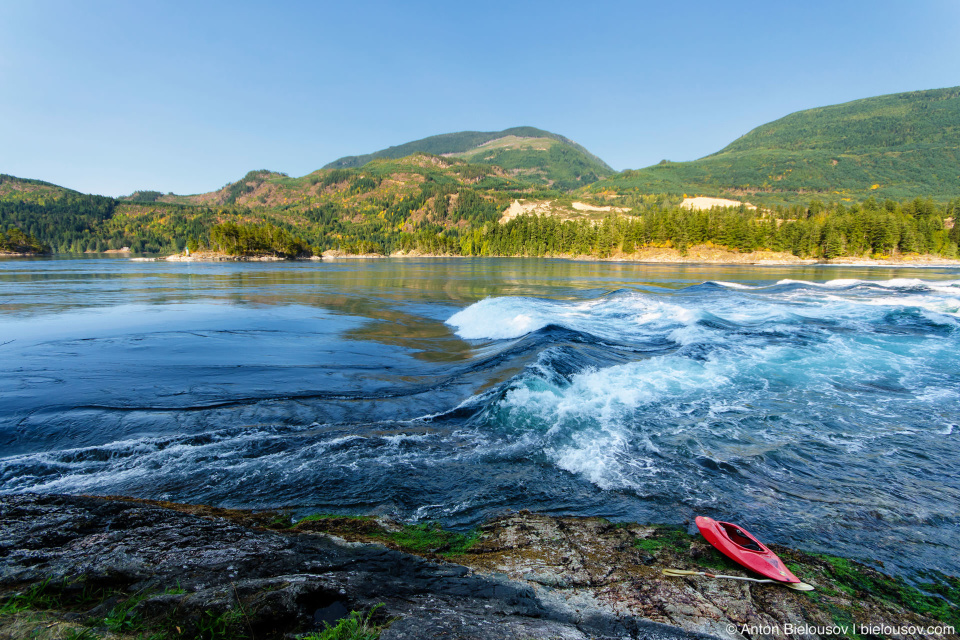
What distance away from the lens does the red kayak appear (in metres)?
3.98

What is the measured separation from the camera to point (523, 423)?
8414mm

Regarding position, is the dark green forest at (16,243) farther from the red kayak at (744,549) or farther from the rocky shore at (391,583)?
the red kayak at (744,549)

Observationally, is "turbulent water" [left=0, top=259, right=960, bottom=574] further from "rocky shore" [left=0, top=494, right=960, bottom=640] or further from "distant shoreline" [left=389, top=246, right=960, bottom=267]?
"distant shoreline" [left=389, top=246, right=960, bottom=267]

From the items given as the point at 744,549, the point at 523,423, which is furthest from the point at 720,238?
the point at 744,549

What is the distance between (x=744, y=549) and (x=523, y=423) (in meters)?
4.55

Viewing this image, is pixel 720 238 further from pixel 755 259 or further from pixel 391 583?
pixel 391 583

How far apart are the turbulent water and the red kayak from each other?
63 centimetres

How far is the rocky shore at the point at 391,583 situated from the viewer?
9.31 feet

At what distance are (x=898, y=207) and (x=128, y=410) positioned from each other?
484ft

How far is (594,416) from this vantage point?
343 inches

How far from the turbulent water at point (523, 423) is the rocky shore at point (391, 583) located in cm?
75

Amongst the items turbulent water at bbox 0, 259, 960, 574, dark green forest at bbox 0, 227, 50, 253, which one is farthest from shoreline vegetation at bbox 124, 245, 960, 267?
turbulent water at bbox 0, 259, 960, 574

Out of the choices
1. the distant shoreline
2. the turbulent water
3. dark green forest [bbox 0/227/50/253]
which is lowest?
the turbulent water

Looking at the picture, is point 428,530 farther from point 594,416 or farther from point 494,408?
point 594,416
